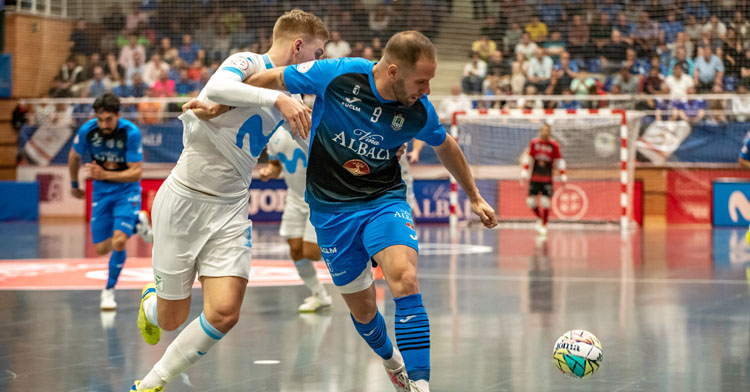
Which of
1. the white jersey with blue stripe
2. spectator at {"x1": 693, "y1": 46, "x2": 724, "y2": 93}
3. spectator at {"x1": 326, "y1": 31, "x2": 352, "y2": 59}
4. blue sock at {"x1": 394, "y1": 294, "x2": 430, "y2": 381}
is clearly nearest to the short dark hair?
the white jersey with blue stripe

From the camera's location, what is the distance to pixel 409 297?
179 inches

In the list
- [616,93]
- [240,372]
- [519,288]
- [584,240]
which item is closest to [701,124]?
[616,93]

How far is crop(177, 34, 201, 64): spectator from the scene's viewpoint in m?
24.0

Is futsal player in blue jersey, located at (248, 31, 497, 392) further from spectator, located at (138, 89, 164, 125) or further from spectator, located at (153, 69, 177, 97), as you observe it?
spectator, located at (153, 69, 177, 97)

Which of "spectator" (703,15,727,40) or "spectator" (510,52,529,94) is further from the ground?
"spectator" (703,15,727,40)

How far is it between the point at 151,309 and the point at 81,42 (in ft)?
69.8

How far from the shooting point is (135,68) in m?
23.9

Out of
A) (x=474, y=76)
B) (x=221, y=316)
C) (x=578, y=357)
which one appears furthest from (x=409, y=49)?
(x=474, y=76)

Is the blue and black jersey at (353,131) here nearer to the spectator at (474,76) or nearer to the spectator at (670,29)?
the spectator at (474,76)

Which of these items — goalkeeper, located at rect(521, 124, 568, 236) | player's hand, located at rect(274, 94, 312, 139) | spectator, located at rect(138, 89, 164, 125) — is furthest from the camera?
spectator, located at rect(138, 89, 164, 125)

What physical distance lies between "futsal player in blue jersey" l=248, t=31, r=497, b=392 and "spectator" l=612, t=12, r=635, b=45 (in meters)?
17.9

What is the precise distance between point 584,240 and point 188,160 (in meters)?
12.4

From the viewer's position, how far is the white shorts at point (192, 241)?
194 inches

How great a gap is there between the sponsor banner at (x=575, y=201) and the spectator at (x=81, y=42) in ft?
39.2
